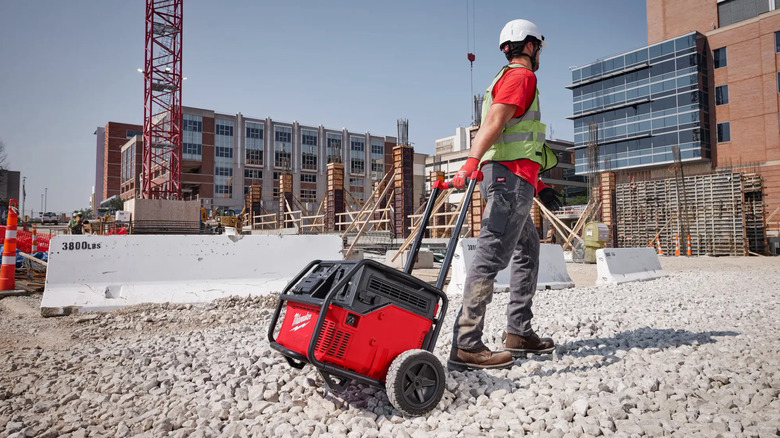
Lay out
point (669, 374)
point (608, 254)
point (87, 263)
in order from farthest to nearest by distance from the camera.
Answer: point (608, 254) → point (87, 263) → point (669, 374)

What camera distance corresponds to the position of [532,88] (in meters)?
2.71

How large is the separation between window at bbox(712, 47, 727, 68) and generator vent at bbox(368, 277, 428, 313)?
2025 inches

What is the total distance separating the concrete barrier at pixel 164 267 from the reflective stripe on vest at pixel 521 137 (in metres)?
3.94

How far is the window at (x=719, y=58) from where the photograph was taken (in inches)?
1626

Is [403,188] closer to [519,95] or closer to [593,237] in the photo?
[593,237]

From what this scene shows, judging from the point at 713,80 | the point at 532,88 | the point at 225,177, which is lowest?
the point at 532,88

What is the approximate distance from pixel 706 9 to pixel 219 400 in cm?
5725

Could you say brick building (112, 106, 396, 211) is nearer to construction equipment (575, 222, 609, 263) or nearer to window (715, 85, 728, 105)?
Result: window (715, 85, 728, 105)

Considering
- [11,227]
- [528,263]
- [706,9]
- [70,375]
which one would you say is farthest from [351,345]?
[706,9]

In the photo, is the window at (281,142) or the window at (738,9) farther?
the window at (281,142)

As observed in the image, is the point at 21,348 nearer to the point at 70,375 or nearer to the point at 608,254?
the point at 70,375

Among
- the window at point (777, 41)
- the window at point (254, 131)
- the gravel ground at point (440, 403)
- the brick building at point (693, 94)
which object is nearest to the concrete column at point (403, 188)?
the gravel ground at point (440, 403)

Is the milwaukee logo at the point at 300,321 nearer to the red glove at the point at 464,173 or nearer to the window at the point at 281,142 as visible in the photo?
the red glove at the point at 464,173

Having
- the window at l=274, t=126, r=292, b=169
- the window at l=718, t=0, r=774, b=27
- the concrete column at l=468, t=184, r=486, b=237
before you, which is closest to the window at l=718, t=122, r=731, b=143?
the window at l=718, t=0, r=774, b=27
